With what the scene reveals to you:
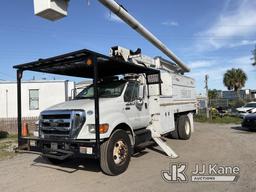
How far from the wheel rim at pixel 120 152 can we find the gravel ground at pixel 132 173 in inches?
14.0

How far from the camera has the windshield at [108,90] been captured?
7.66 metres

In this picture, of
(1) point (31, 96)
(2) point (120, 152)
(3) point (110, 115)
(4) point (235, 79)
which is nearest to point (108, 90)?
(3) point (110, 115)

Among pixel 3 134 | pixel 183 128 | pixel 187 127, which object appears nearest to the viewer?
pixel 183 128

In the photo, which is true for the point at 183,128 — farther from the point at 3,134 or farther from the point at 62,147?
the point at 3,134

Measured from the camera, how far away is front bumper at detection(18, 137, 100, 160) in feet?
19.4

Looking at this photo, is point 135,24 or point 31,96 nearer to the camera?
point 135,24

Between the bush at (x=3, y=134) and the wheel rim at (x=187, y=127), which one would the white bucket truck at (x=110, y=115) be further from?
the bush at (x=3, y=134)

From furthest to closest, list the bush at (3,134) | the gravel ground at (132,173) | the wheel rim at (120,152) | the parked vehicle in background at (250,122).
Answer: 1. the bush at (3,134)
2. the parked vehicle in background at (250,122)
3. the wheel rim at (120,152)
4. the gravel ground at (132,173)

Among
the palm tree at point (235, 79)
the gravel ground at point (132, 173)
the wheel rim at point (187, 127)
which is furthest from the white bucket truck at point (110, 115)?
the palm tree at point (235, 79)

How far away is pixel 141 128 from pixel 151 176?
224 centimetres

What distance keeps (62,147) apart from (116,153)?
129 centimetres

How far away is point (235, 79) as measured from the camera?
4591 cm

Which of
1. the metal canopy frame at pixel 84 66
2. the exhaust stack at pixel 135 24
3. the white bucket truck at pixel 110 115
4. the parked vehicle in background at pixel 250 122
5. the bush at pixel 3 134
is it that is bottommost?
the bush at pixel 3 134

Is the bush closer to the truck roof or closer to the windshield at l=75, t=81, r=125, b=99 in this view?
the truck roof
